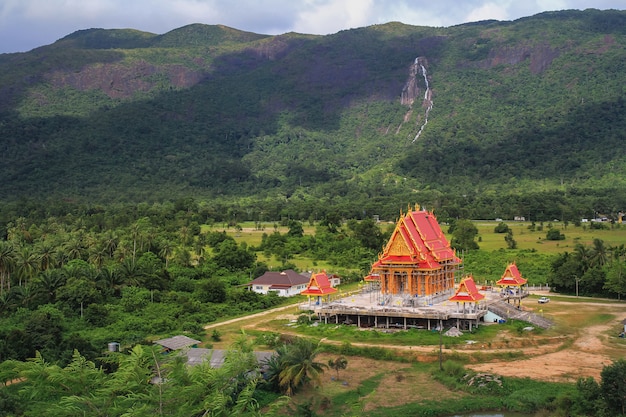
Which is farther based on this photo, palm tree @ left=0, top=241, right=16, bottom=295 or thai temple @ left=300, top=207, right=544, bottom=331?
palm tree @ left=0, top=241, right=16, bottom=295

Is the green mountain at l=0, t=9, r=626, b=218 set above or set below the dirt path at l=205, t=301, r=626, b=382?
above

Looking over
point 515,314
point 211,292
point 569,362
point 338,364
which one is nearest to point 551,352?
point 569,362

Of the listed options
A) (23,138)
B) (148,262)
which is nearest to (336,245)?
(148,262)

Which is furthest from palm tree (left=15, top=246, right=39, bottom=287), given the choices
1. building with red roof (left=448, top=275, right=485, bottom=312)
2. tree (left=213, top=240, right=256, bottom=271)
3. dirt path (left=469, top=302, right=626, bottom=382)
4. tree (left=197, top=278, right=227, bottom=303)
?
dirt path (left=469, top=302, right=626, bottom=382)

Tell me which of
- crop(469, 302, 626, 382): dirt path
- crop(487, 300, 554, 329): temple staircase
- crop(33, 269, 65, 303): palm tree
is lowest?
crop(469, 302, 626, 382): dirt path

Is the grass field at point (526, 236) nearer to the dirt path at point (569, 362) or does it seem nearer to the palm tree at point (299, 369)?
the dirt path at point (569, 362)

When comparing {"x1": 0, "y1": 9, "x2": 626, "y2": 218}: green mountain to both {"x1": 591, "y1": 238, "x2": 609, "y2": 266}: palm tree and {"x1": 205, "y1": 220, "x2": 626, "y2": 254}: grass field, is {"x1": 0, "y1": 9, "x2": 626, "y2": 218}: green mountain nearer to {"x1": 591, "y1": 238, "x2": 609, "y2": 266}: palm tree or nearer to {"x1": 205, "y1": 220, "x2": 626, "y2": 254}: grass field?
{"x1": 205, "y1": 220, "x2": 626, "y2": 254}: grass field

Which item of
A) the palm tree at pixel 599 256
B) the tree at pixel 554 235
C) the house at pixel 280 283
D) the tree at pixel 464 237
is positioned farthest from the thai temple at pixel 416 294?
the tree at pixel 554 235
